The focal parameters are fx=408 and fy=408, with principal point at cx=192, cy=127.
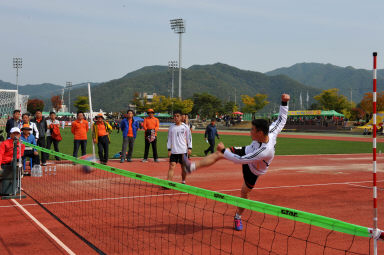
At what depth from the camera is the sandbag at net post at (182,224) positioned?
5645mm

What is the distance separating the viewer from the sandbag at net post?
5.64m

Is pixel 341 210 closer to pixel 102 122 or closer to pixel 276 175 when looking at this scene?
pixel 276 175

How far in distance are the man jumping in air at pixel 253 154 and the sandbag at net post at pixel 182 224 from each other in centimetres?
47

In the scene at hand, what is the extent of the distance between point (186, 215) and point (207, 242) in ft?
5.54

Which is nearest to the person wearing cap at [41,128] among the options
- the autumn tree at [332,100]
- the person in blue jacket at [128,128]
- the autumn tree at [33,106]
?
the person in blue jacket at [128,128]

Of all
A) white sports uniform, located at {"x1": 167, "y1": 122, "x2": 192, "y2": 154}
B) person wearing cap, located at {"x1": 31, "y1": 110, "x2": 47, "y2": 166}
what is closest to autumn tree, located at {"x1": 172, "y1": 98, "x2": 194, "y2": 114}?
person wearing cap, located at {"x1": 31, "y1": 110, "x2": 47, "y2": 166}

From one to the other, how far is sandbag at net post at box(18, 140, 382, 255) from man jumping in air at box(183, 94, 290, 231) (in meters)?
0.47

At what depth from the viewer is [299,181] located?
40.9 ft

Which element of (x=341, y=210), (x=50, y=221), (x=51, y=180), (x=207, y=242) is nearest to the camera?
(x=207, y=242)

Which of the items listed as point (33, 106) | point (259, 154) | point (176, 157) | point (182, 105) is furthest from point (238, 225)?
point (33, 106)

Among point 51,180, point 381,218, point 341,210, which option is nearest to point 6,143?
point 51,180

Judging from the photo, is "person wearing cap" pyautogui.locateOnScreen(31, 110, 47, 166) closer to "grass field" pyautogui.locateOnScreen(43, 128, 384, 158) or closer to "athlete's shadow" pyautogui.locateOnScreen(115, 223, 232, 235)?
"grass field" pyautogui.locateOnScreen(43, 128, 384, 158)

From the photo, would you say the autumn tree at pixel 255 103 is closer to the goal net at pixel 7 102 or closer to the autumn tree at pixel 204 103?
the autumn tree at pixel 204 103

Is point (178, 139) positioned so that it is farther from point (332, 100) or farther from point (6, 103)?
point (332, 100)
